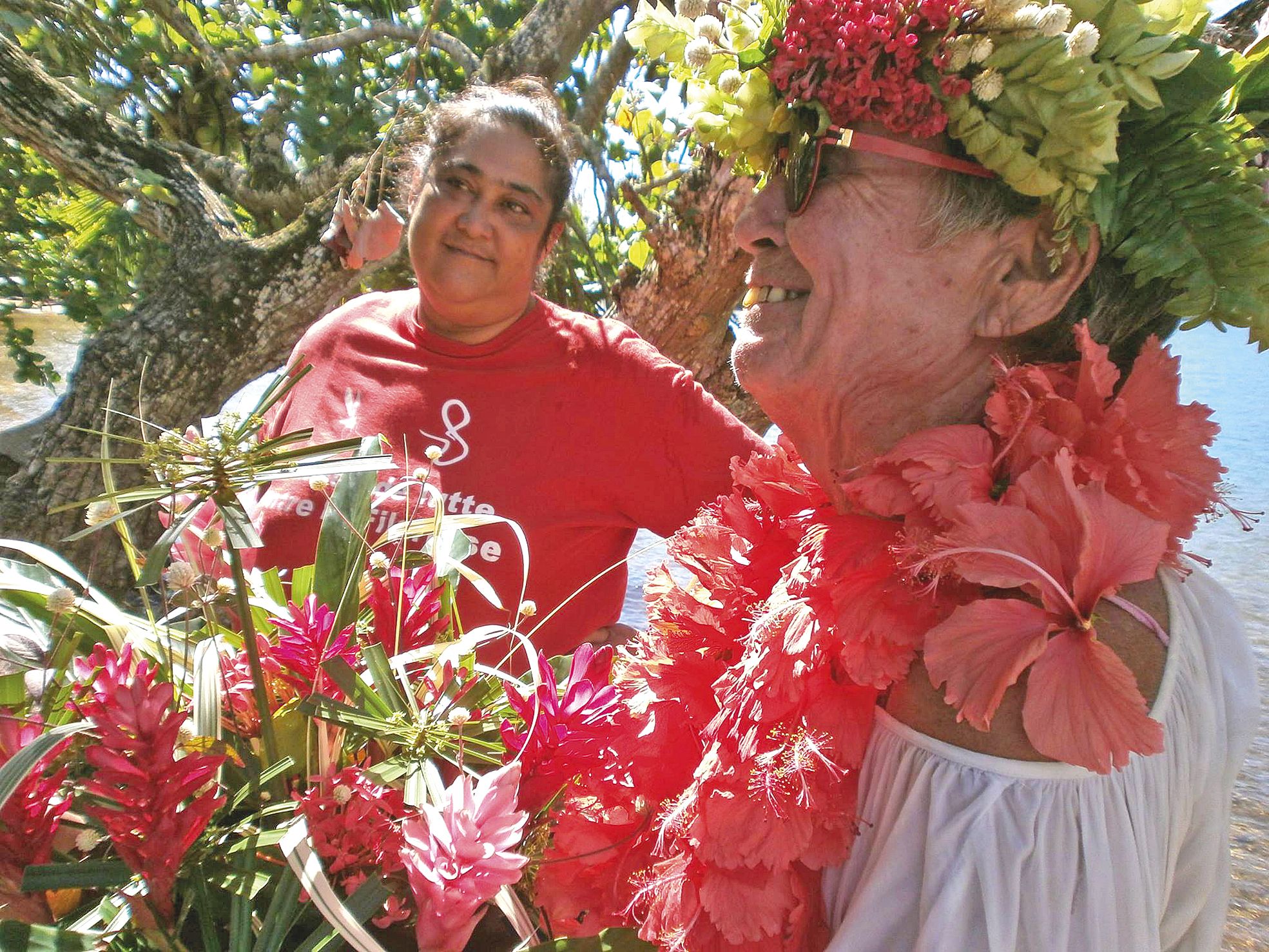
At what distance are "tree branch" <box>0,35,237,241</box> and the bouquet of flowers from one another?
8.51 ft

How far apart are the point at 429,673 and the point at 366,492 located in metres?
0.24

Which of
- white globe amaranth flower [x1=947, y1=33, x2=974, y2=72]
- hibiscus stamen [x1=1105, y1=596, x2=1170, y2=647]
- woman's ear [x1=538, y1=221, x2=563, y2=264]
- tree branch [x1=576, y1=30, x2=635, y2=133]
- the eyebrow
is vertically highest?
tree branch [x1=576, y1=30, x2=635, y2=133]

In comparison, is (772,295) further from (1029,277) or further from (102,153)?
(102,153)

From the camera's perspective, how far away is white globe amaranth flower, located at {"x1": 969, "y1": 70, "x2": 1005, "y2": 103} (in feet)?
3.60

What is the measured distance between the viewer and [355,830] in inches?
34.8

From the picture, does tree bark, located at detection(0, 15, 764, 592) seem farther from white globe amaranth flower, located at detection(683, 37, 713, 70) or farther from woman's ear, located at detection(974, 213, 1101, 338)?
woman's ear, located at detection(974, 213, 1101, 338)

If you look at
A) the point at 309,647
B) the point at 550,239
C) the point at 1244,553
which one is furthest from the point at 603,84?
the point at 1244,553

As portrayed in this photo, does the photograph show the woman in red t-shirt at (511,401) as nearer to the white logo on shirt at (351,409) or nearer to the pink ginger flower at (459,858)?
the white logo on shirt at (351,409)

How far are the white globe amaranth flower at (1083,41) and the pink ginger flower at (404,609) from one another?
Result: 92cm

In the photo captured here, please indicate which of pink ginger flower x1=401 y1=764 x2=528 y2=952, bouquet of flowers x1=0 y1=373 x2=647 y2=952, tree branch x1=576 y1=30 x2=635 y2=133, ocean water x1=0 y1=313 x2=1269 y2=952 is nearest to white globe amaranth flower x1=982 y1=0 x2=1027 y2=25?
ocean water x1=0 y1=313 x2=1269 y2=952

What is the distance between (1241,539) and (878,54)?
4.53 meters

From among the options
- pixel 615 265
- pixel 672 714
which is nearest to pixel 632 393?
pixel 672 714

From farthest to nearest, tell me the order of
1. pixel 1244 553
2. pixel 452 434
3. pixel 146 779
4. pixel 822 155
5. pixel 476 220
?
1. pixel 1244 553
2. pixel 476 220
3. pixel 452 434
4. pixel 822 155
5. pixel 146 779

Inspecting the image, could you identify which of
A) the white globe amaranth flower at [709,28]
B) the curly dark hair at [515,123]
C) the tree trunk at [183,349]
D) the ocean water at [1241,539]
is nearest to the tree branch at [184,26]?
the tree trunk at [183,349]
